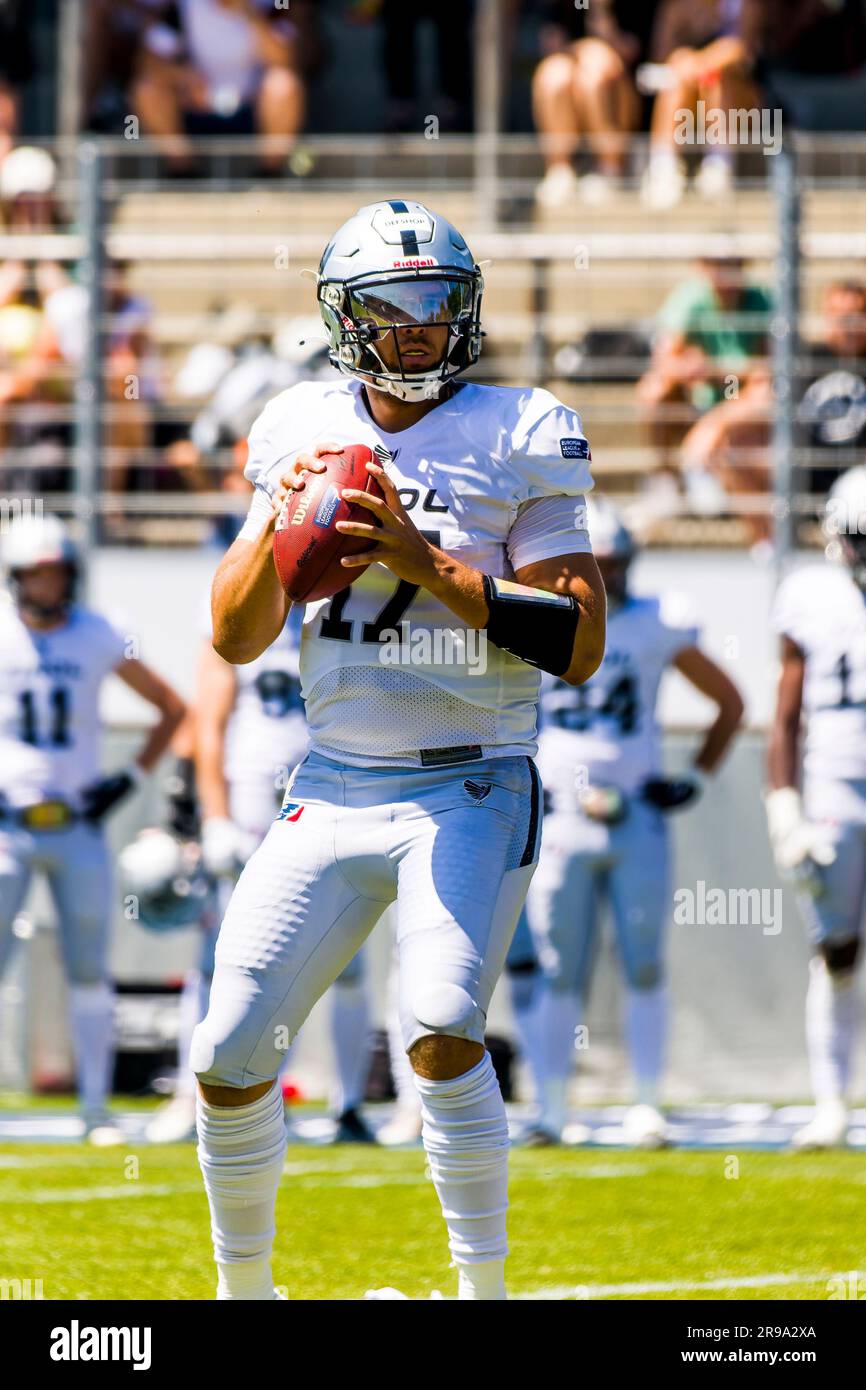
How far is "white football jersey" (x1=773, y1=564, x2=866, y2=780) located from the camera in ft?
25.0

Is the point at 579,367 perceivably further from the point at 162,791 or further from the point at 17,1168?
the point at 17,1168

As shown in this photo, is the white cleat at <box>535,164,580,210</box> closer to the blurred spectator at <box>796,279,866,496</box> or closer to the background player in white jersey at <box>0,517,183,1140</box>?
the blurred spectator at <box>796,279,866,496</box>

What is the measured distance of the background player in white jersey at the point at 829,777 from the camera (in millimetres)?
7543

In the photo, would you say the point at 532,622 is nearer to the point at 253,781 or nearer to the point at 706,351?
the point at 253,781

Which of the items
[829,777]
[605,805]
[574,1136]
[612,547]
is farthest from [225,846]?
[829,777]

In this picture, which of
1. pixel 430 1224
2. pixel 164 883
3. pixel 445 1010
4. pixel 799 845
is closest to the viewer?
pixel 445 1010

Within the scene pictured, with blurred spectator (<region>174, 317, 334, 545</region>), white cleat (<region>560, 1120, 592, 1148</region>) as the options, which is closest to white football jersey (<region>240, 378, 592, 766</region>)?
white cleat (<region>560, 1120, 592, 1148</region>)

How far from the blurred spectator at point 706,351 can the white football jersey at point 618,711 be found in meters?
2.18

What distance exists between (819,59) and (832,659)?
6.93 meters

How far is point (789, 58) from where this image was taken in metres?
13.5

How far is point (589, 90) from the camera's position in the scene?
1188 centimetres

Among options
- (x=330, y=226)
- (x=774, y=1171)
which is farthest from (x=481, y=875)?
(x=330, y=226)
